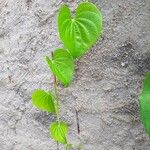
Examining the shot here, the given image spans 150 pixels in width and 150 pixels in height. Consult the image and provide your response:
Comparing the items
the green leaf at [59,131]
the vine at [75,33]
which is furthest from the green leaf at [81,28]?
the green leaf at [59,131]

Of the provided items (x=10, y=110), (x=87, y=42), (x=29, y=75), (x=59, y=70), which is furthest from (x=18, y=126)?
(x=87, y=42)

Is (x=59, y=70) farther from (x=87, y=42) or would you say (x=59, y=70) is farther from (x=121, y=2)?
(x=121, y=2)

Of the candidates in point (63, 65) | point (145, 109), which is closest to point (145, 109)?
point (145, 109)

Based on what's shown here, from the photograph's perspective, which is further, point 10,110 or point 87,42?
point 10,110

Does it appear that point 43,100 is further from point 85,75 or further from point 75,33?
point 75,33

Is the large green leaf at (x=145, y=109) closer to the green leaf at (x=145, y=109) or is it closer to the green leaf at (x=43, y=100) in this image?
the green leaf at (x=145, y=109)
